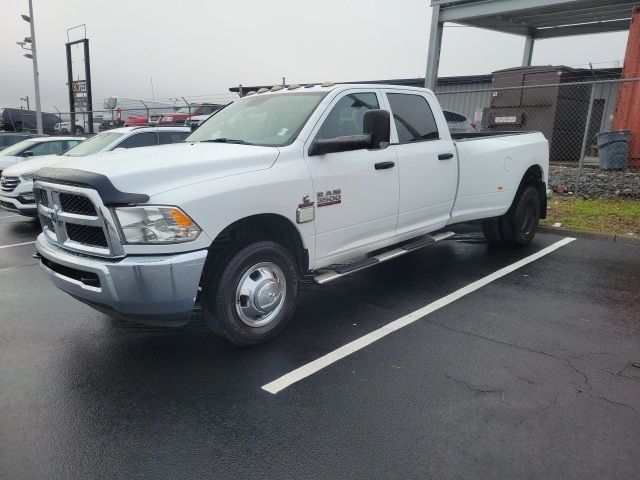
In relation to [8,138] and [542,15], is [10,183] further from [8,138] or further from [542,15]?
[542,15]

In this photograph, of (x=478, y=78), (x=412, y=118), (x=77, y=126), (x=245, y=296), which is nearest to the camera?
(x=245, y=296)

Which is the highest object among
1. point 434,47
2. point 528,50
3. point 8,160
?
point 528,50

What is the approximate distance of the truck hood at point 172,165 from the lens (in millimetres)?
3248

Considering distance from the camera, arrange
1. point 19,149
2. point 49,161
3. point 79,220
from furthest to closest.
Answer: point 19,149, point 49,161, point 79,220

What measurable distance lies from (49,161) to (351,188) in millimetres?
7439

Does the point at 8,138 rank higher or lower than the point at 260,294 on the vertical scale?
higher

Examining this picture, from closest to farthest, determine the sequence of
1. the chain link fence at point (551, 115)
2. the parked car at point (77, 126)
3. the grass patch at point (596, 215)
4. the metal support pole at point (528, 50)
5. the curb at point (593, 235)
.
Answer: the curb at point (593, 235), the grass patch at point (596, 215), the chain link fence at point (551, 115), the metal support pole at point (528, 50), the parked car at point (77, 126)

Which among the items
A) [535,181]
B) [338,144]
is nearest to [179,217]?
[338,144]

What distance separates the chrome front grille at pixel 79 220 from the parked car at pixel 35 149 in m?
9.46

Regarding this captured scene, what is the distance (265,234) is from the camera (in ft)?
13.0

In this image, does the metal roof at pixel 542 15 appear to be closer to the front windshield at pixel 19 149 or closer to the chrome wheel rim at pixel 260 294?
the front windshield at pixel 19 149

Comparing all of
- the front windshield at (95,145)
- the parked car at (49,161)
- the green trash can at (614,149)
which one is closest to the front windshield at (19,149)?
the parked car at (49,161)

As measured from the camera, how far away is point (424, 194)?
16.9 ft

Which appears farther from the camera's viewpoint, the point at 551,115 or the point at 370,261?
the point at 551,115
